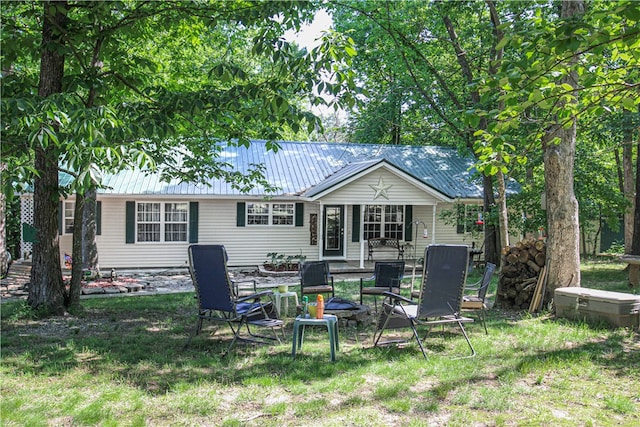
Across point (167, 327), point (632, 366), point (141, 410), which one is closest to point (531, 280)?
point (632, 366)

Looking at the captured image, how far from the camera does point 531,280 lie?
358 inches

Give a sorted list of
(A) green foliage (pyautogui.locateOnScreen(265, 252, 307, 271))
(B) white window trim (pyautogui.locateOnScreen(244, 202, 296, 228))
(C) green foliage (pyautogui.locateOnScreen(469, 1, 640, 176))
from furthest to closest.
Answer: (B) white window trim (pyautogui.locateOnScreen(244, 202, 296, 228))
(A) green foliage (pyautogui.locateOnScreen(265, 252, 307, 271))
(C) green foliage (pyautogui.locateOnScreen(469, 1, 640, 176))

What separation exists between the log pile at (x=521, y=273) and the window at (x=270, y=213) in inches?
344

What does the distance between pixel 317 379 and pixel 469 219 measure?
14.4 m

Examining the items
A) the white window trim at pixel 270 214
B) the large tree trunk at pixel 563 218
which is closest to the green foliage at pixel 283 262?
the white window trim at pixel 270 214

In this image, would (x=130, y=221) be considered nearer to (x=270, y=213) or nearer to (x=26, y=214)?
(x=26, y=214)

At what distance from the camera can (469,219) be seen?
18391 millimetres

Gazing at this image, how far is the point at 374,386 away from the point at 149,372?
2.34 metres

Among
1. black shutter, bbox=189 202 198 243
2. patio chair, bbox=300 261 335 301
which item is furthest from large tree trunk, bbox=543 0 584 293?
black shutter, bbox=189 202 198 243

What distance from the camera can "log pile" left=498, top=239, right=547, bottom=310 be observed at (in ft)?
30.0

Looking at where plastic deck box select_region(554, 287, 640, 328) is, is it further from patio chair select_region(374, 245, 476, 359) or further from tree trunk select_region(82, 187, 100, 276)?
tree trunk select_region(82, 187, 100, 276)

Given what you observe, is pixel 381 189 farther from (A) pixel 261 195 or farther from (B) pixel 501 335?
(B) pixel 501 335

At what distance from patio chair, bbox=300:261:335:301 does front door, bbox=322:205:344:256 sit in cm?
846

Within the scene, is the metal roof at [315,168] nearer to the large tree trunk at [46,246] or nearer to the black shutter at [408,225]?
the black shutter at [408,225]
